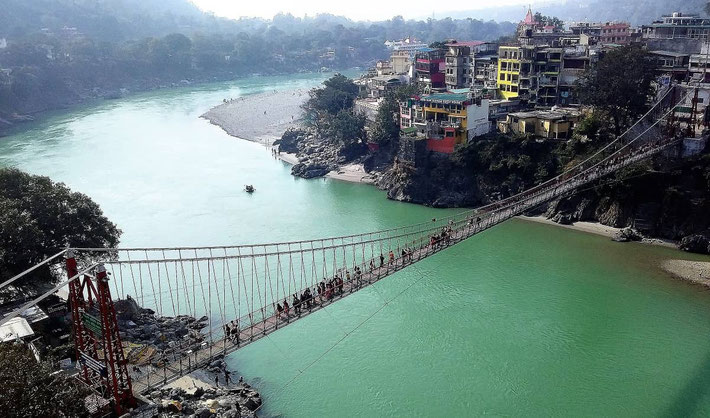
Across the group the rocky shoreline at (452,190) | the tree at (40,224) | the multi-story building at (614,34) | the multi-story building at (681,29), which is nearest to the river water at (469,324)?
the rocky shoreline at (452,190)

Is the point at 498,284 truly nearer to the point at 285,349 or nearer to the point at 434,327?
the point at 434,327

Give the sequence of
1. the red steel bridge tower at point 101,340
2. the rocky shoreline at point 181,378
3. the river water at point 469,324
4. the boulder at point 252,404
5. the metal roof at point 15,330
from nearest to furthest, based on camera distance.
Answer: the red steel bridge tower at point 101,340, the rocky shoreline at point 181,378, the metal roof at point 15,330, the boulder at point 252,404, the river water at point 469,324

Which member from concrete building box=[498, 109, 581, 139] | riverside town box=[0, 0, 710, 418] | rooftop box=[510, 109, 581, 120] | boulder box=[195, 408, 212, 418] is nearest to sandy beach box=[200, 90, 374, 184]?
riverside town box=[0, 0, 710, 418]

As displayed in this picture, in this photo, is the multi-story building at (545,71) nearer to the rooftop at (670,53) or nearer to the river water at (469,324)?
the rooftop at (670,53)

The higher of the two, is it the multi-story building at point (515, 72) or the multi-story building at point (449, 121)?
the multi-story building at point (515, 72)

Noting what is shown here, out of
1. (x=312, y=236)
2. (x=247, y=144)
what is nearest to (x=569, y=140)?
(x=312, y=236)

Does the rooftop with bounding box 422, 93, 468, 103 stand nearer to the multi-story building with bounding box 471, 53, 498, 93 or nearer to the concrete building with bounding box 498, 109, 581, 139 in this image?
the concrete building with bounding box 498, 109, 581, 139
